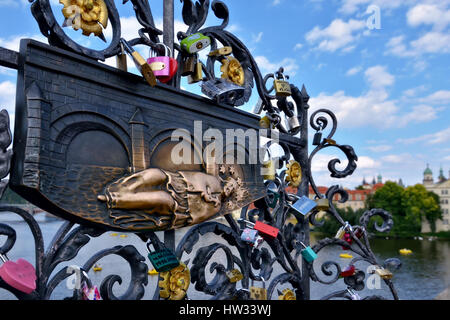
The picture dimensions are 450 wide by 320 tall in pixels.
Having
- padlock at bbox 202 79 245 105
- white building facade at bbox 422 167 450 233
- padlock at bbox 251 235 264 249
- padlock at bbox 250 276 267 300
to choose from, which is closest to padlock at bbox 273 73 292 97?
padlock at bbox 202 79 245 105

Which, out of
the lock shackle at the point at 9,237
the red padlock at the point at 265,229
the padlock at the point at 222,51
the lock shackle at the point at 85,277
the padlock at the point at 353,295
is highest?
the padlock at the point at 222,51

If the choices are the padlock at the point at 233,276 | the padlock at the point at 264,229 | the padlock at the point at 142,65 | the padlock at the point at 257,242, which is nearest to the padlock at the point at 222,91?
the padlock at the point at 142,65

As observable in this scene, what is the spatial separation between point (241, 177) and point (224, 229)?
0.40 meters

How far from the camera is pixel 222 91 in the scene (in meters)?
2.59

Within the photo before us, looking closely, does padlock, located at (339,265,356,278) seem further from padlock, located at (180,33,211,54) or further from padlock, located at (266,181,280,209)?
padlock, located at (180,33,211,54)

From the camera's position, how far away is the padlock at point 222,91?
2561 millimetres

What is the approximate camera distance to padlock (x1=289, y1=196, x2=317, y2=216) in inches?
127

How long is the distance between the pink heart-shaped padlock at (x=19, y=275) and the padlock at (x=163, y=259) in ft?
1.99

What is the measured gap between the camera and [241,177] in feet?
8.98

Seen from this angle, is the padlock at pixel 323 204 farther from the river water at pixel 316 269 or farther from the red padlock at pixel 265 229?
the river water at pixel 316 269

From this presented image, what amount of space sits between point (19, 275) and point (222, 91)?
1.64m

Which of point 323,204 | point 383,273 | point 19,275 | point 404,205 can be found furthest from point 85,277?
point 404,205

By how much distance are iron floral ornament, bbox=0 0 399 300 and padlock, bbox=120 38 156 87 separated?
0.02 metres
